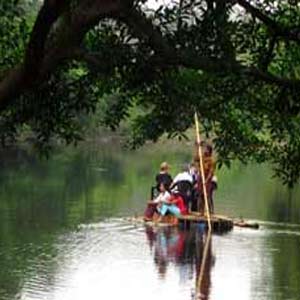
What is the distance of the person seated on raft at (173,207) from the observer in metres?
24.7

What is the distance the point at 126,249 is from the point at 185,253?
1.21 meters

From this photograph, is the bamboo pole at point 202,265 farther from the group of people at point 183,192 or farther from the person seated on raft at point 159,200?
the person seated on raft at point 159,200

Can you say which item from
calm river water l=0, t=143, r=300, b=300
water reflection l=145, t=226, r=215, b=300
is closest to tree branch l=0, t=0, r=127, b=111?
calm river water l=0, t=143, r=300, b=300

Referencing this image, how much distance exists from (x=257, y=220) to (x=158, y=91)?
2132 centimetres

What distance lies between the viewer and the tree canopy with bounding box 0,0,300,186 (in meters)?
5.83

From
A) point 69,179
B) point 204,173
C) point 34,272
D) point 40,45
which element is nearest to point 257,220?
point 204,173

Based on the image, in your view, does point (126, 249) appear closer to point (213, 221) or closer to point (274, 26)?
point (213, 221)

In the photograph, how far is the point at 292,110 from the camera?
21.2 ft

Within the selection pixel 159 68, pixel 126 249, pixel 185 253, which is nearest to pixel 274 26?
pixel 159 68

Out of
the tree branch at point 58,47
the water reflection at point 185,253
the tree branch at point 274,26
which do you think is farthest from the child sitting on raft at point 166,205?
the tree branch at point 58,47

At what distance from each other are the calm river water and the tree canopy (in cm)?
779

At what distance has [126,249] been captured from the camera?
813 inches

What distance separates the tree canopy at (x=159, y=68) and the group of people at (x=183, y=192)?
1657cm

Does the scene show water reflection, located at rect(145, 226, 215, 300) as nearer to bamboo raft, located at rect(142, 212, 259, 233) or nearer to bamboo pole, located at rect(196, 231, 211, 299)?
bamboo pole, located at rect(196, 231, 211, 299)
